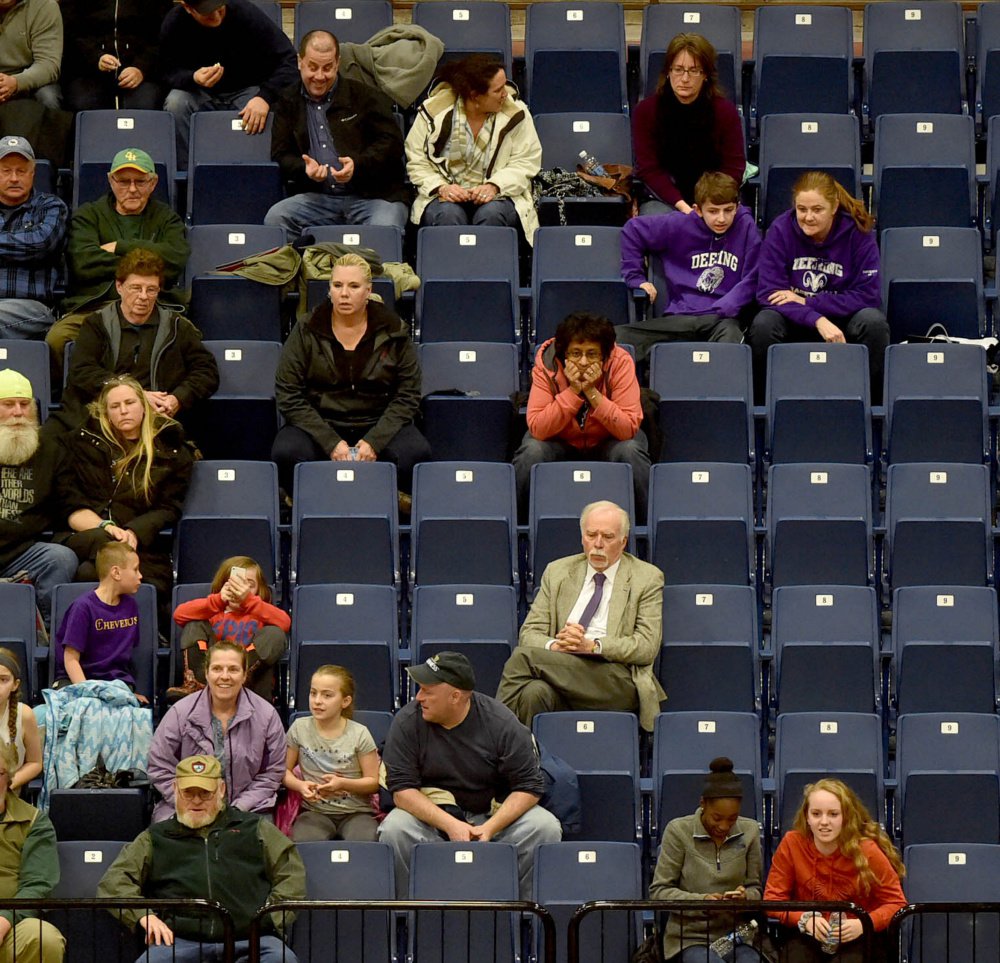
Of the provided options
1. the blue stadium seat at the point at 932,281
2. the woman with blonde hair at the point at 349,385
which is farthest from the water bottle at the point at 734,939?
the blue stadium seat at the point at 932,281

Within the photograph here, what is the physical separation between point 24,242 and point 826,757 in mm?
3450

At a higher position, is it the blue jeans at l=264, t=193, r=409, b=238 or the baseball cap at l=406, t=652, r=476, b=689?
the blue jeans at l=264, t=193, r=409, b=238

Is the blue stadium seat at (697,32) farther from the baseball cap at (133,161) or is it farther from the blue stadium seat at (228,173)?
the baseball cap at (133,161)

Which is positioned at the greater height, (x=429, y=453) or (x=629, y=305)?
(x=629, y=305)

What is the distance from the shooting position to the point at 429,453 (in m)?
7.80

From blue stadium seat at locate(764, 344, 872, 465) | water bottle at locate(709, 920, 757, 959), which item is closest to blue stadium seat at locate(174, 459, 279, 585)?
blue stadium seat at locate(764, 344, 872, 465)

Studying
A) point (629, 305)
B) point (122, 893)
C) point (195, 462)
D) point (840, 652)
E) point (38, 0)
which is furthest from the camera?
point (38, 0)

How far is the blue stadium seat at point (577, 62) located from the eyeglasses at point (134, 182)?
1823 mm

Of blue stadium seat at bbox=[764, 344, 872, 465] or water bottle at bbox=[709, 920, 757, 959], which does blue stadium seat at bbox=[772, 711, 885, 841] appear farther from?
blue stadium seat at bbox=[764, 344, 872, 465]

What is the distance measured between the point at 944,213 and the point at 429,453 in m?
2.40

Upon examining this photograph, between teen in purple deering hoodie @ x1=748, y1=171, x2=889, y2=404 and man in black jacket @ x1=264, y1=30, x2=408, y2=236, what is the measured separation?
58.5 inches

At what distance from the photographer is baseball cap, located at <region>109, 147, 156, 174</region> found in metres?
8.27

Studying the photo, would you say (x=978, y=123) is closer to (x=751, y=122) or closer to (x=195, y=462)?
(x=751, y=122)

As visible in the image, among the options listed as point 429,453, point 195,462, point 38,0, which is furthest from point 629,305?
point 38,0
